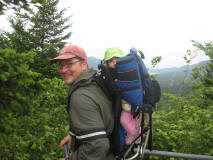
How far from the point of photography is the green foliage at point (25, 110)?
1486mm

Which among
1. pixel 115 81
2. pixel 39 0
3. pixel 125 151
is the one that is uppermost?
pixel 39 0

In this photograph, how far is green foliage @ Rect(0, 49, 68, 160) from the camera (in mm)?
1486

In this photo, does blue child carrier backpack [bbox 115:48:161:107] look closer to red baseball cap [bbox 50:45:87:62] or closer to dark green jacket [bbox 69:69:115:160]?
dark green jacket [bbox 69:69:115:160]

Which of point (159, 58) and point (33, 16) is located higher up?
point (33, 16)

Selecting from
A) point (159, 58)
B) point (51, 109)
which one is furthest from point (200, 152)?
point (159, 58)

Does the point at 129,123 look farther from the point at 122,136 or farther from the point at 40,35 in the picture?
the point at 40,35

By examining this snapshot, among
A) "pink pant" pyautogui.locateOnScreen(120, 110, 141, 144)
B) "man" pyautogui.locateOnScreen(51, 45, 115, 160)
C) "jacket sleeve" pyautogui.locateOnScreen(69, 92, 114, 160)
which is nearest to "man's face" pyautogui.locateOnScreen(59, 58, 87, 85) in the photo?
"man" pyautogui.locateOnScreen(51, 45, 115, 160)

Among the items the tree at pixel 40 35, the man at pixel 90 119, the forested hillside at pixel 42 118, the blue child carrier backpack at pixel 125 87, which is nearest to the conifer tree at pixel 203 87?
the forested hillside at pixel 42 118

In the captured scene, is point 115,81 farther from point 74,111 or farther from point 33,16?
point 33,16

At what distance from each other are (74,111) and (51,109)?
199 cm

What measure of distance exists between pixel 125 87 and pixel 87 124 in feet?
1.99

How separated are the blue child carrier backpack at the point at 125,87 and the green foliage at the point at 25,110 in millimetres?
700

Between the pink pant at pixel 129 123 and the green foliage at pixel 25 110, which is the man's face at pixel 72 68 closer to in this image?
the green foliage at pixel 25 110

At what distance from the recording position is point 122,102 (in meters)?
2.15
